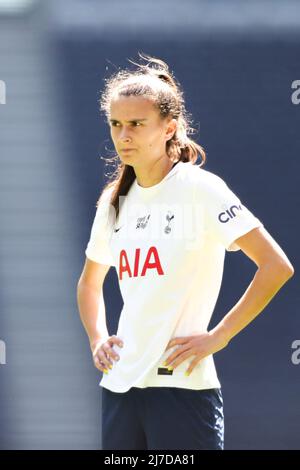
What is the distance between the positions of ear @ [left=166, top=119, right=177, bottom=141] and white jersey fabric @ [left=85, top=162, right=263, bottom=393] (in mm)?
98

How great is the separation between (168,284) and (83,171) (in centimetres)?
118

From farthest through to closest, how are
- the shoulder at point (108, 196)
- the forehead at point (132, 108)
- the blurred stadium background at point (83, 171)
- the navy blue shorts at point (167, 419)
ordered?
the blurred stadium background at point (83, 171) → the shoulder at point (108, 196) → the forehead at point (132, 108) → the navy blue shorts at point (167, 419)

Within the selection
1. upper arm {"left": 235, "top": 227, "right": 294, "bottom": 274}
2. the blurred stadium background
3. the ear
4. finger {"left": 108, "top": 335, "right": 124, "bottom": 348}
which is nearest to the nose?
the ear

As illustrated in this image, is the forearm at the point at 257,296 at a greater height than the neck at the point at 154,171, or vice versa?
the neck at the point at 154,171

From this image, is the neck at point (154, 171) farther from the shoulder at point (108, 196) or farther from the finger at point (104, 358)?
the finger at point (104, 358)

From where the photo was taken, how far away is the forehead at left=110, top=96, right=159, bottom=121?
1917 millimetres

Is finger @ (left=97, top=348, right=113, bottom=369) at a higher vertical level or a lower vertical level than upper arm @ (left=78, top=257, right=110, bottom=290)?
lower

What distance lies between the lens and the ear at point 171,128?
6.48 ft

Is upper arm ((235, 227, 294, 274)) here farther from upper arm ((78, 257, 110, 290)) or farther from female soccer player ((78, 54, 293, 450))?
upper arm ((78, 257, 110, 290))

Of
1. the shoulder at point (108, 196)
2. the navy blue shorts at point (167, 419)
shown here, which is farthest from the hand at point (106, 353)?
the shoulder at point (108, 196)

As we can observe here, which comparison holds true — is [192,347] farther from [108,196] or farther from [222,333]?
[108,196]

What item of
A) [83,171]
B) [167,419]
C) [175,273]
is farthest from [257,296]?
[83,171]

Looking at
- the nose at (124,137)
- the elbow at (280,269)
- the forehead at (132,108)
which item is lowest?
the elbow at (280,269)

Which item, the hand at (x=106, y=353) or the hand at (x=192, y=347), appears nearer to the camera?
the hand at (x=192, y=347)
